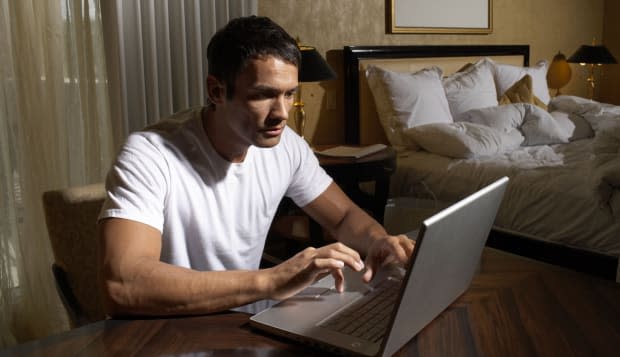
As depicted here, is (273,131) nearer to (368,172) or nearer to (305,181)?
(305,181)

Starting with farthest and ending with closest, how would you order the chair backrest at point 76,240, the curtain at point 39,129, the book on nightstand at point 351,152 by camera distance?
the book on nightstand at point 351,152 → the curtain at point 39,129 → the chair backrest at point 76,240

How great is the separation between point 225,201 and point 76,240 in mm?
494

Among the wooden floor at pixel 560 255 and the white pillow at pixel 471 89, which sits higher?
the white pillow at pixel 471 89

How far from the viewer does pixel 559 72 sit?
4938 mm

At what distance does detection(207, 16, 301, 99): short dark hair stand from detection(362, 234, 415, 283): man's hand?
0.43 meters

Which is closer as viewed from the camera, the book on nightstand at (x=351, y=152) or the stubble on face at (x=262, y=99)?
the stubble on face at (x=262, y=99)

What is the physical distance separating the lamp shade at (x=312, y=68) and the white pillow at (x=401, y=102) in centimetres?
60

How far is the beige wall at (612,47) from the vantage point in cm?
552

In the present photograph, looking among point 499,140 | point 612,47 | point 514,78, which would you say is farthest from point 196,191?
point 612,47

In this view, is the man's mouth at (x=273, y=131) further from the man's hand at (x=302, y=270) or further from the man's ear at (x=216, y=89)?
the man's hand at (x=302, y=270)

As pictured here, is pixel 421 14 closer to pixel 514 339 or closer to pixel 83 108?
pixel 83 108

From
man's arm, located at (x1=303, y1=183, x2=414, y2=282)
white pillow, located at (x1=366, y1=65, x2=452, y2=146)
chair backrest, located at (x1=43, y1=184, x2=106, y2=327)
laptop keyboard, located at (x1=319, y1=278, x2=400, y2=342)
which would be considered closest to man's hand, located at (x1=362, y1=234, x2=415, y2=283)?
man's arm, located at (x1=303, y1=183, x2=414, y2=282)

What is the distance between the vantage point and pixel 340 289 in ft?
3.34

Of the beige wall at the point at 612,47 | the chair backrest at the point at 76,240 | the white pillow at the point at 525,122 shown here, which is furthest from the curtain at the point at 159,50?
the beige wall at the point at 612,47
